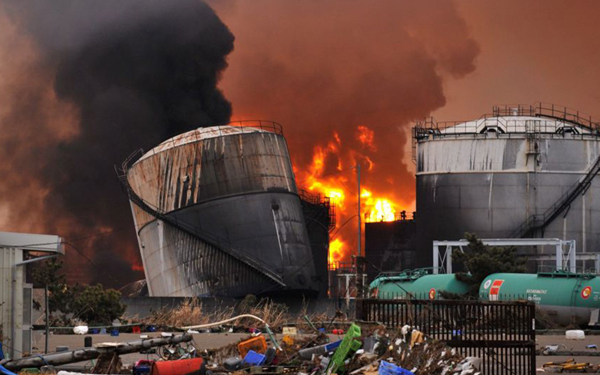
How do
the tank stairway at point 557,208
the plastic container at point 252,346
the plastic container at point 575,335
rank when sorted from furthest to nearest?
1. the tank stairway at point 557,208
2. the plastic container at point 575,335
3. the plastic container at point 252,346

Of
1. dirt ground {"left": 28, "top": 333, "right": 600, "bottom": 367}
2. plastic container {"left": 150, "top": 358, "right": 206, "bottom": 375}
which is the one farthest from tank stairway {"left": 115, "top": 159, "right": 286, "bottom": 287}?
plastic container {"left": 150, "top": 358, "right": 206, "bottom": 375}

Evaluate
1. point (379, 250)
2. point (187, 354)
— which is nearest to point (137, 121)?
point (379, 250)

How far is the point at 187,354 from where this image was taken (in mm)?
18062

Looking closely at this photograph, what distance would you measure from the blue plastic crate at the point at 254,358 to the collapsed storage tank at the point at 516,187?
47294 mm

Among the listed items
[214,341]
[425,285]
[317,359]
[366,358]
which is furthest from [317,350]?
[425,285]

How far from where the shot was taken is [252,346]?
17.9 metres

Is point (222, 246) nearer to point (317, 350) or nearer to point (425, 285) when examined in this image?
point (425, 285)

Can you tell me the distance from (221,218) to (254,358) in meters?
38.7

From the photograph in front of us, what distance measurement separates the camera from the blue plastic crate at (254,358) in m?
16.6

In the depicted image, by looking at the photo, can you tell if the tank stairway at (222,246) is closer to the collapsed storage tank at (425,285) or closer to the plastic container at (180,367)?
the collapsed storage tank at (425,285)

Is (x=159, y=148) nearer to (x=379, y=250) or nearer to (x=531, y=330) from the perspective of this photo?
(x=379, y=250)

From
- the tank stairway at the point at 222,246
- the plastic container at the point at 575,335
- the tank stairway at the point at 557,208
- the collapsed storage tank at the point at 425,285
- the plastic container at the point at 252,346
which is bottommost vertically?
the plastic container at the point at 575,335

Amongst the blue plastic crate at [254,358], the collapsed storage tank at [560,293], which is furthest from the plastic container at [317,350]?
the collapsed storage tank at [560,293]

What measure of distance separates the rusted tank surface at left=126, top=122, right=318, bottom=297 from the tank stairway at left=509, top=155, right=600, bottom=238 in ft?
43.9
